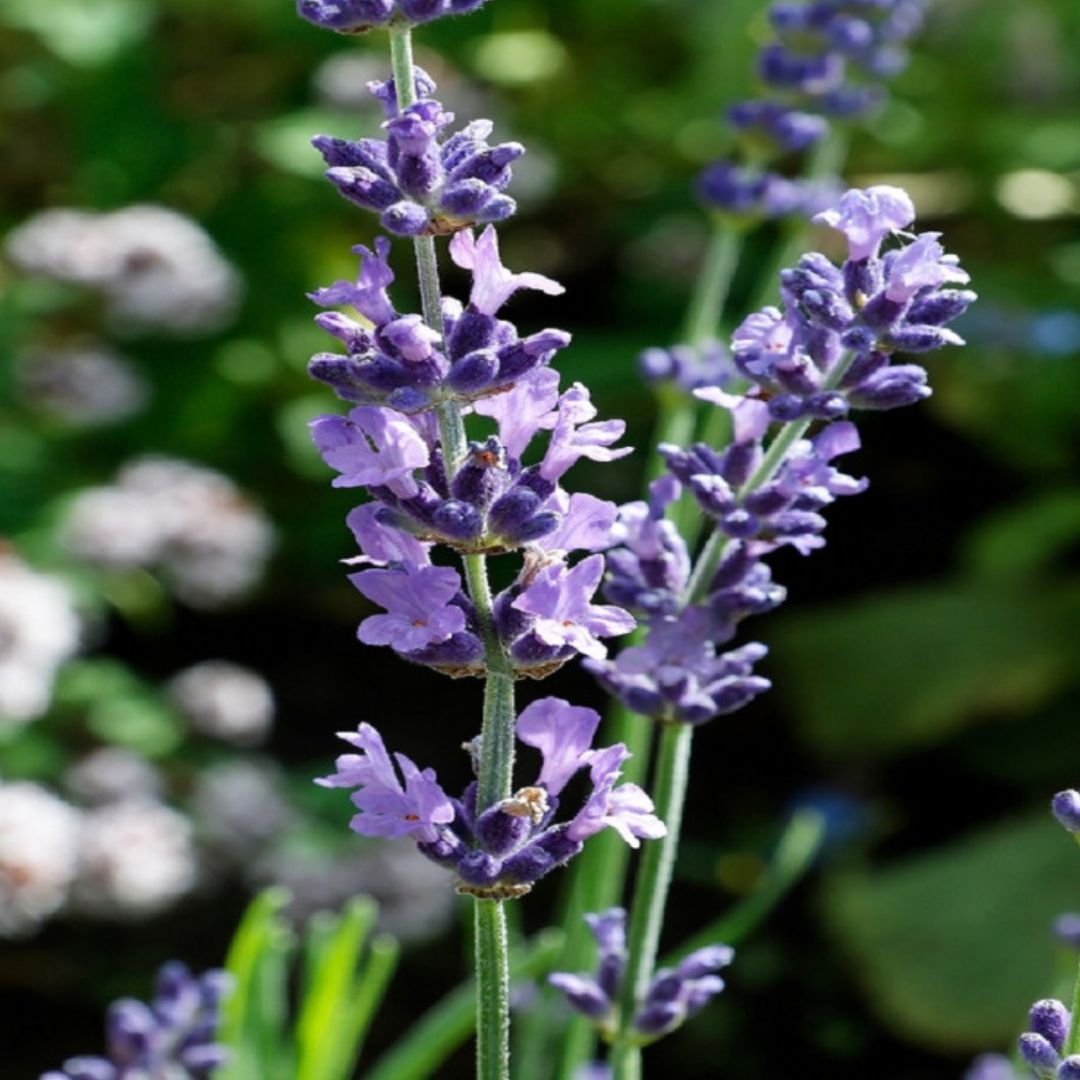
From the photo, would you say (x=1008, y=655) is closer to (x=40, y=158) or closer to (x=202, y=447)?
(x=202, y=447)

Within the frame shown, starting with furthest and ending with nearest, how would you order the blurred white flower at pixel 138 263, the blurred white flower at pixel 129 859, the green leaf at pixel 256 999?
the blurred white flower at pixel 138 263 < the blurred white flower at pixel 129 859 < the green leaf at pixel 256 999

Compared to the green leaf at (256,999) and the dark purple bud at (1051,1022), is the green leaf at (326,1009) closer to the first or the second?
the green leaf at (256,999)

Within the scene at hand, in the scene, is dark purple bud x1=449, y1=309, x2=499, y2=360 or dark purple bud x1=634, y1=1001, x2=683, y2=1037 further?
dark purple bud x1=634, y1=1001, x2=683, y2=1037

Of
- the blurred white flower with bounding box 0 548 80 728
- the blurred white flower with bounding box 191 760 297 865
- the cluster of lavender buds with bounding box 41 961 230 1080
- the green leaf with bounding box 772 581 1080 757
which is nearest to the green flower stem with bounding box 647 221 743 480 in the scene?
the cluster of lavender buds with bounding box 41 961 230 1080

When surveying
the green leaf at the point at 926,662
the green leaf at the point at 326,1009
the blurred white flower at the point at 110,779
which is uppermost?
the green leaf at the point at 326,1009

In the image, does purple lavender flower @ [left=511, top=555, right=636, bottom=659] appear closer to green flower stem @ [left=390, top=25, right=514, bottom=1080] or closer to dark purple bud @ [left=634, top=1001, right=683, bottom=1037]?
green flower stem @ [left=390, top=25, right=514, bottom=1080]

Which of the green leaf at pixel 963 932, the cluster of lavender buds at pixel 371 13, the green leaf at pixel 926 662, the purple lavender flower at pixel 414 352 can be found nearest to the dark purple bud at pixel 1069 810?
the purple lavender flower at pixel 414 352
